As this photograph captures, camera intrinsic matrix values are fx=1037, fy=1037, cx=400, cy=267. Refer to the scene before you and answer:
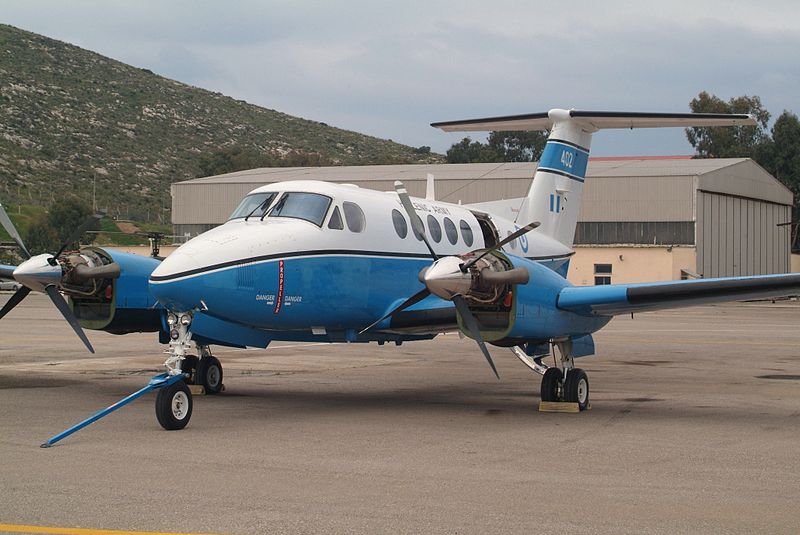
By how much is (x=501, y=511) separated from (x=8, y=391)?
410 inches

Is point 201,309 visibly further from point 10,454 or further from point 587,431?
point 587,431

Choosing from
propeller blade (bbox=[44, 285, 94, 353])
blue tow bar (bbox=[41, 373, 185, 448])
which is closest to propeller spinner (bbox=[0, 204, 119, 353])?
propeller blade (bbox=[44, 285, 94, 353])

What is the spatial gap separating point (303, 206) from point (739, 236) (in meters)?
60.2

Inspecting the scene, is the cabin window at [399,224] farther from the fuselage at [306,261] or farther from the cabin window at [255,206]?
the cabin window at [255,206]

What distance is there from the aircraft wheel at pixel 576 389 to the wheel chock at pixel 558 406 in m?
0.08

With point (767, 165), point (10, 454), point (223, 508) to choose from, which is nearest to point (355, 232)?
point (10, 454)

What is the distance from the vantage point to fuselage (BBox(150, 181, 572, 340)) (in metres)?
12.8

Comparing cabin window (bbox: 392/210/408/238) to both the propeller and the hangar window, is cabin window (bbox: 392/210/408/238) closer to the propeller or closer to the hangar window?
the propeller

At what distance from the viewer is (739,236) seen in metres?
69.4

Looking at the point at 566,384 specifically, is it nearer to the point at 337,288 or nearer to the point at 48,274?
the point at 337,288

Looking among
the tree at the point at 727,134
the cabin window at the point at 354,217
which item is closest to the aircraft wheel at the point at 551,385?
the cabin window at the point at 354,217

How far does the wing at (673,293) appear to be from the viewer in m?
13.6

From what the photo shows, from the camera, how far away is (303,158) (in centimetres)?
10356

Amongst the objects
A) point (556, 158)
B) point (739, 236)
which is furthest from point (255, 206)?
point (739, 236)
